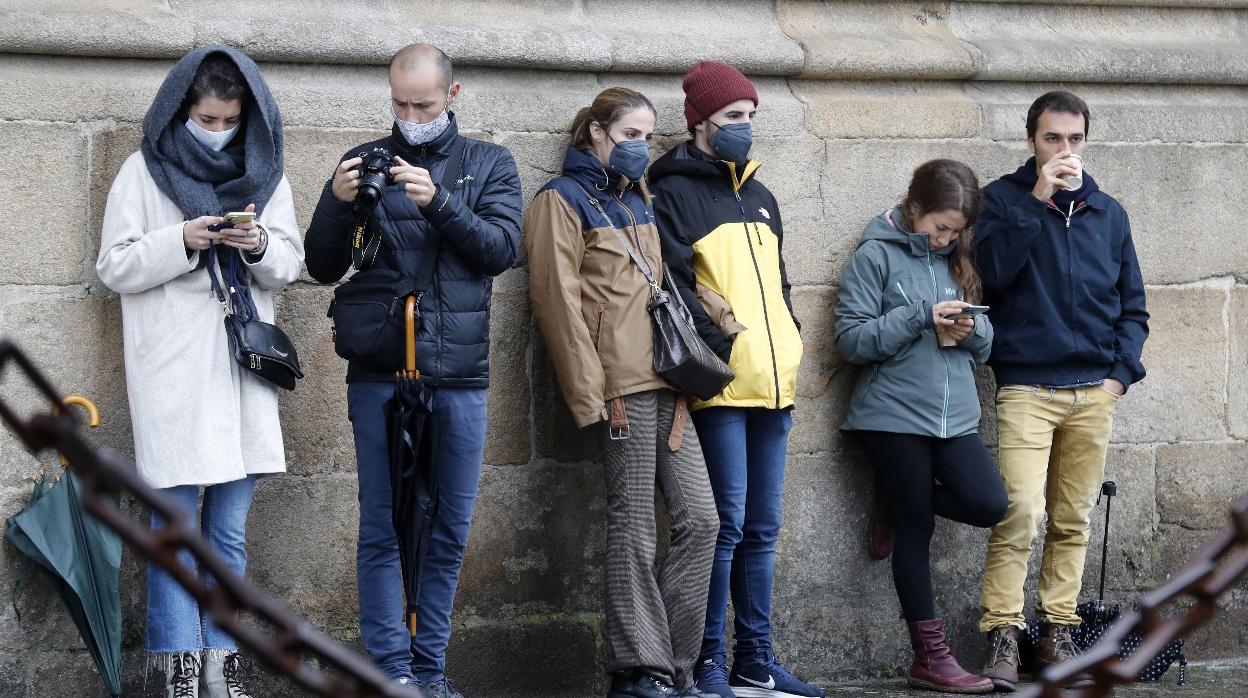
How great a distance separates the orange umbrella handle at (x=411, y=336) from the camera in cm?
425

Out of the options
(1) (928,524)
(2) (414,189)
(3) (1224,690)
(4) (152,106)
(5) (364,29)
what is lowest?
(3) (1224,690)

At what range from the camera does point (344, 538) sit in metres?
4.91

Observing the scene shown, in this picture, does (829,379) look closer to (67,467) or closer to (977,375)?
(977,375)

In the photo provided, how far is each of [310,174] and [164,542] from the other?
3.68 metres

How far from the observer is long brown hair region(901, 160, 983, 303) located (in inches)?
203

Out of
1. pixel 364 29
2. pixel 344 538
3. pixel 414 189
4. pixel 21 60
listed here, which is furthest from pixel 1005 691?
pixel 21 60

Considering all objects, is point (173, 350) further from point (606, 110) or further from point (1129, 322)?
point (1129, 322)

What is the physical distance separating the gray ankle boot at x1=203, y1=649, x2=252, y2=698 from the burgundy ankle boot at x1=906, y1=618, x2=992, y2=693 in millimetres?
2318

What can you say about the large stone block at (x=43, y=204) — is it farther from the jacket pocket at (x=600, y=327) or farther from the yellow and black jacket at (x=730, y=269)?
the yellow and black jacket at (x=730, y=269)

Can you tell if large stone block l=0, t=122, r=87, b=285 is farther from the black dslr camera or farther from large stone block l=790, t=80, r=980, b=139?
large stone block l=790, t=80, r=980, b=139

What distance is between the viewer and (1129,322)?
17.8 feet

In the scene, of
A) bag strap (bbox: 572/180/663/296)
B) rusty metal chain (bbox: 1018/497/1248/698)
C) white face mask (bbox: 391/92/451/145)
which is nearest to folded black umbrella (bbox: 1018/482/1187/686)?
bag strap (bbox: 572/180/663/296)

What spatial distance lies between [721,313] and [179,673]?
6.35 feet

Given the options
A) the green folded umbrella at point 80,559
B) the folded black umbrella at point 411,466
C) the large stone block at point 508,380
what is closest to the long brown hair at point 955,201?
the large stone block at point 508,380
